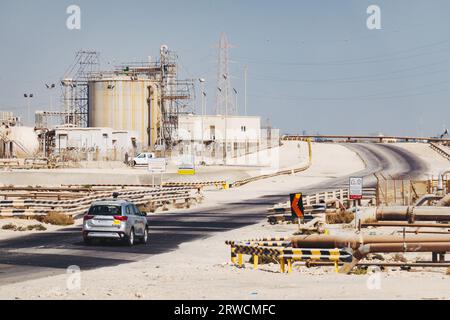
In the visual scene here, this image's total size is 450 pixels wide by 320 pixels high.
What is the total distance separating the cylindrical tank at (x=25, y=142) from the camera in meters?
124

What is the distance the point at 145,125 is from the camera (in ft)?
410

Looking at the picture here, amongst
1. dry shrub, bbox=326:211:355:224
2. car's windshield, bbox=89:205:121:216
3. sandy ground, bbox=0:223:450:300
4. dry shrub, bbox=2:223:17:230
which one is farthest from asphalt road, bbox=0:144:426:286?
dry shrub, bbox=326:211:355:224

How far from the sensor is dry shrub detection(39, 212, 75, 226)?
43.8 metres

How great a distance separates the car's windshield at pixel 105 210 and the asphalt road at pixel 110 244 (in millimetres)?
1207

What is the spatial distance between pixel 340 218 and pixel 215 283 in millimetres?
25714

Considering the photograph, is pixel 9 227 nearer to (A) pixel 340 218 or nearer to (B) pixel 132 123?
(A) pixel 340 218

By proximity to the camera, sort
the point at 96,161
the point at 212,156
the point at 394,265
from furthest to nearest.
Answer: the point at 212,156
the point at 96,161
the point at 394,265

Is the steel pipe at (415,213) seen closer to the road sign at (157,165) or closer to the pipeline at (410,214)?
the pipeline at (410,214)

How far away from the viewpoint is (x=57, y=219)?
43906 mm

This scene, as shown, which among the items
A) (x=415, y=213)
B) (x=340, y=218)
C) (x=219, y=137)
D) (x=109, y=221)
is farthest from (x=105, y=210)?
(x=219, y=137)

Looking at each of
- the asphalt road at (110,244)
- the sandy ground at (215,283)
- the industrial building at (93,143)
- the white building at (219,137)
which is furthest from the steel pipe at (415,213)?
the white building at (219,137)

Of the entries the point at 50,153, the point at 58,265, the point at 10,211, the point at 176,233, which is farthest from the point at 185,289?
the point at 50,153

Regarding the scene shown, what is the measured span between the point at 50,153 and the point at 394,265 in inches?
3861
